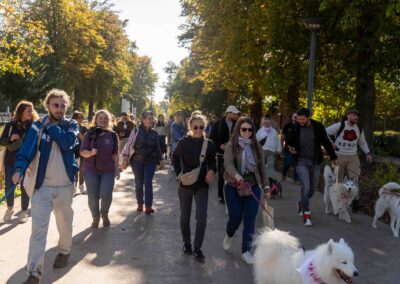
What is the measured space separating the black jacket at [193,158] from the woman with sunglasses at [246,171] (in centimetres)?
23

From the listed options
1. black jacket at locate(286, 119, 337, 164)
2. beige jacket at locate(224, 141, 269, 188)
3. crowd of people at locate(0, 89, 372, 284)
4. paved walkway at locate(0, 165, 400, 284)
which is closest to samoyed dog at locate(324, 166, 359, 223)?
paved walkway at locate(0, 165, 400, 284)

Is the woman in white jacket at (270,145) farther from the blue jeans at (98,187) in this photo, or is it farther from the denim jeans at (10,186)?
the denim jeans at (10,186)

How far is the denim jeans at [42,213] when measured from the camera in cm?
473

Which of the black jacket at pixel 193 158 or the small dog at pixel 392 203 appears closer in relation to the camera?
the black jacket at pixel 193 158

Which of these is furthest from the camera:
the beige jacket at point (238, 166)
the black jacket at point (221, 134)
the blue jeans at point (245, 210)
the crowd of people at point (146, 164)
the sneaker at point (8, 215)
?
the black jacket at point (221, 134)

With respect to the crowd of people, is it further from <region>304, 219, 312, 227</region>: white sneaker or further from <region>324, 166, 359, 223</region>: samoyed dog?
<region>324, 166, 359, 223</region>: samoyed dog

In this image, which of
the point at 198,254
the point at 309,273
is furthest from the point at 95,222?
the point at 309,273

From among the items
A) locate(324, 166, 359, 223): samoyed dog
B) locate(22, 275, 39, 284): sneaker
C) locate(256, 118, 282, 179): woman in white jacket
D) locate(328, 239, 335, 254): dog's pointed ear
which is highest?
locate(256, 118, 282, 179): woman in white jacket

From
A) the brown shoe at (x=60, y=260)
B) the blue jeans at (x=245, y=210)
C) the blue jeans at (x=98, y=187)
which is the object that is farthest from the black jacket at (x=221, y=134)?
the brown shoe at (x=60, y=260)

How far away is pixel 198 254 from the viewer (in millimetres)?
5945

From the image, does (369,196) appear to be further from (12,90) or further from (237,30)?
(12,90)

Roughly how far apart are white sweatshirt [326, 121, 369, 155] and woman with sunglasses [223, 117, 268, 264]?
142 inches

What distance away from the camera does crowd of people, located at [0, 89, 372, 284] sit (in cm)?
484

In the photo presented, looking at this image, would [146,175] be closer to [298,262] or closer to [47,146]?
[47,146]
